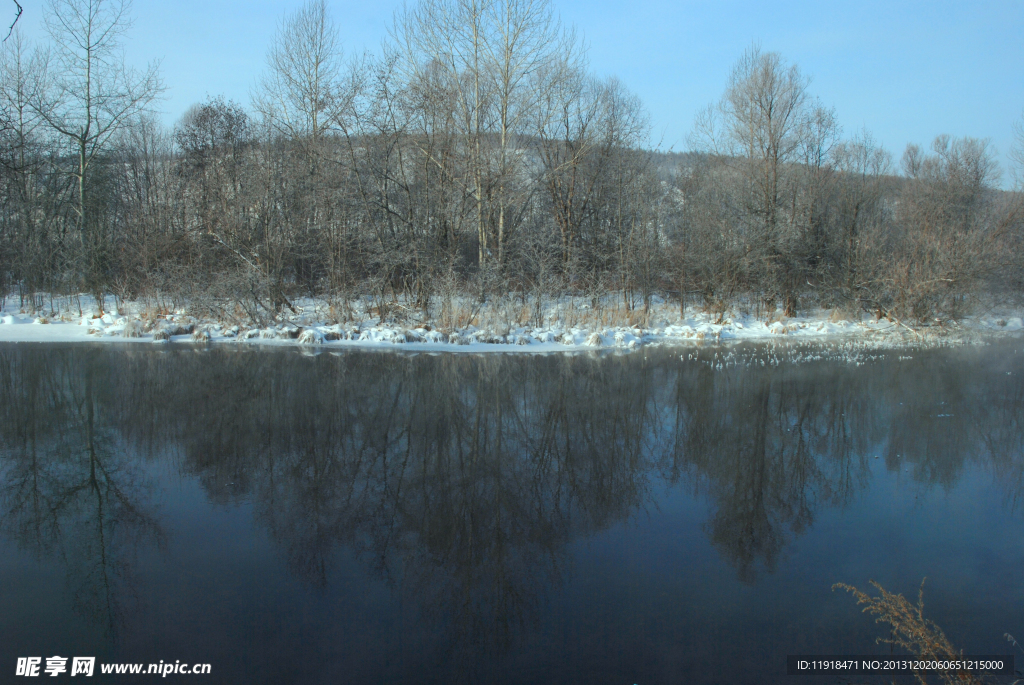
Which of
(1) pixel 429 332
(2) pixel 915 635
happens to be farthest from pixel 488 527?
(1) pixel 429 332

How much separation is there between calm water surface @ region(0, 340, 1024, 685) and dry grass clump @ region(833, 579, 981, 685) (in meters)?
0.13

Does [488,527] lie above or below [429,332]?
below

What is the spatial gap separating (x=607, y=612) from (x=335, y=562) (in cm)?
176

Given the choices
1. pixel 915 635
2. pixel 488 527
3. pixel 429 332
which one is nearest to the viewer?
pixel 915 635

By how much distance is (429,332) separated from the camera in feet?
51.6

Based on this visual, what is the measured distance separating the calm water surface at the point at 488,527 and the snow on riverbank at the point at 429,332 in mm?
5705

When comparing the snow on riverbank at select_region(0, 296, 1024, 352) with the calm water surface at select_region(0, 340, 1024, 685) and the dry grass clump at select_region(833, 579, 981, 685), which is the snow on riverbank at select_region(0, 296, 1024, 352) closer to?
the calm water surface at select_region(0, 340, 1024, 685)

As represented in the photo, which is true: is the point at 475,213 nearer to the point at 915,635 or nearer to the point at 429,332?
the point at 429,332

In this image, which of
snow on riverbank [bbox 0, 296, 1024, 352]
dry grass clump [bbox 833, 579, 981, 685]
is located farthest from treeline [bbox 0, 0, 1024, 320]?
dry grass clump [bbox 833, 579, 981, 685]

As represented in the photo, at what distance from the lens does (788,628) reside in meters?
3.43

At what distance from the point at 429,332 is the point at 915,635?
1328 cm

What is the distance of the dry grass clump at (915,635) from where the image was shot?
2898mm

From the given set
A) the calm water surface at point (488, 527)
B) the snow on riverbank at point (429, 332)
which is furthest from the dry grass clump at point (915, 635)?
the snow on riverbank at point (429, 332)

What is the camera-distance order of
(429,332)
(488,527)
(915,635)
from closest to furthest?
1. (915,635)
2. (488,527)
3. (429,332)
